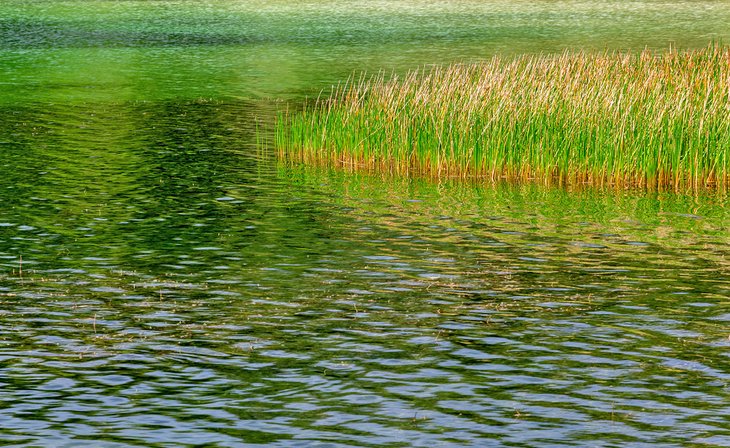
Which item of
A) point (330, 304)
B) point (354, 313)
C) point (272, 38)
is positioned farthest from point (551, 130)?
point (272, 38)

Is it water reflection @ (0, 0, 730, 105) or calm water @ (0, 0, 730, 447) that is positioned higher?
water reflection @ (0, 0, 730, 105)

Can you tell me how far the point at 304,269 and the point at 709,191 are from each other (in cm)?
995

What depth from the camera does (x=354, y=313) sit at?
49.6 ft

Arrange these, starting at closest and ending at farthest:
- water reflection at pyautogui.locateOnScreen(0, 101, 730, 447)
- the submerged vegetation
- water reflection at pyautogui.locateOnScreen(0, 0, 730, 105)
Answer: water reflection at pyautogui.locateOnScreen(0, 101, 730, 447), the submerged vegetation, water reflection at pyautogui.locateOnScreen(0, 0, 730, 105)

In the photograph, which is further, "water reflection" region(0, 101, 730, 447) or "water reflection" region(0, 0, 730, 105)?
"water reflection" region(0, 0, 730, 105)

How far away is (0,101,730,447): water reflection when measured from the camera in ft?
37.0

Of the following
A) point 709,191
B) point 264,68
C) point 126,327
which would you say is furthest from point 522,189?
point 264,68

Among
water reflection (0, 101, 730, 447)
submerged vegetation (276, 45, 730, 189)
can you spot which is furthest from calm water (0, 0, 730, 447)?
submerged vegetation (276, 45, 730, 189)

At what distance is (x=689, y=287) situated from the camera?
54.0ft

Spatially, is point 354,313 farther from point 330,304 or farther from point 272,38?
point 272,38

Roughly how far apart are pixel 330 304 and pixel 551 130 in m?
10.6

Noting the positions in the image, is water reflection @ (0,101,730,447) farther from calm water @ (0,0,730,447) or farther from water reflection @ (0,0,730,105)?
water reflection @ (0,0,730,105)

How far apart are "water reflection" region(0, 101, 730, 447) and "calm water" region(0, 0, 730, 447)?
1.6 inches

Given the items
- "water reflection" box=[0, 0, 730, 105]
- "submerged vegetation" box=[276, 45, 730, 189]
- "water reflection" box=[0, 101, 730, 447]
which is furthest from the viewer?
"water reflection" box=[0, 0, 730, 105]
